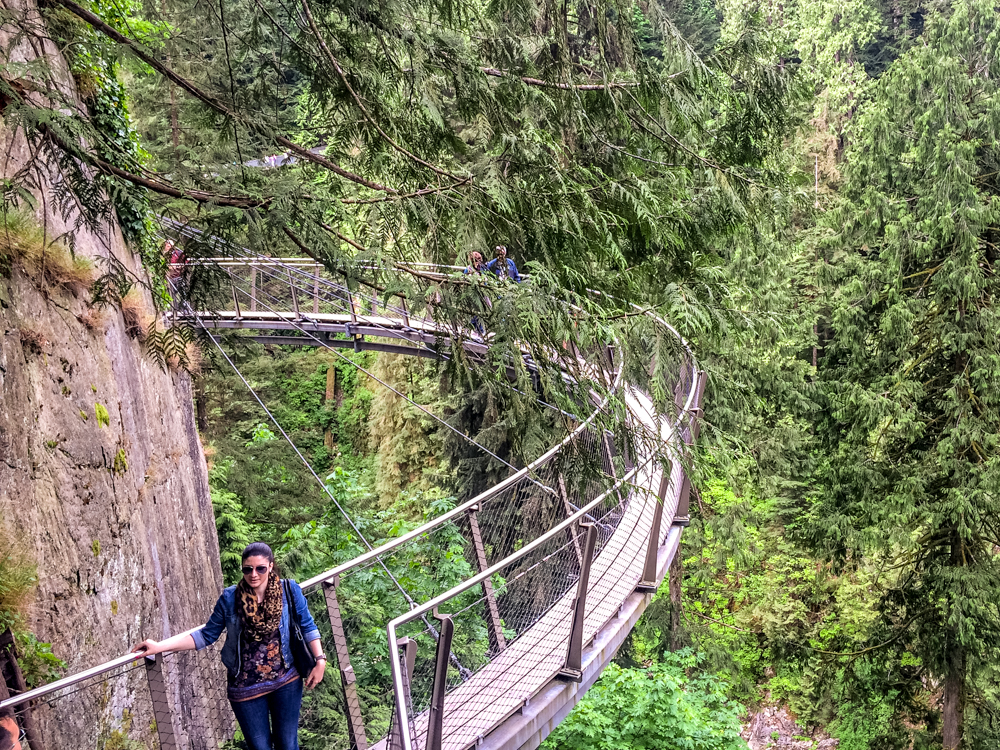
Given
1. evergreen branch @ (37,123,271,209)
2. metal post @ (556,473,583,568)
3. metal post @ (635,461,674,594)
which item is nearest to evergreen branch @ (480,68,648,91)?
evergreen branch @ (37,123,271,209)

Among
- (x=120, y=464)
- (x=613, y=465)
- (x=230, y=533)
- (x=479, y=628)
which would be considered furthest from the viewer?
(x=230, y=533)

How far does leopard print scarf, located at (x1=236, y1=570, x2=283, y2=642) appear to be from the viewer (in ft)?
11.8

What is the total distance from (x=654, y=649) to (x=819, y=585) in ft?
14.7

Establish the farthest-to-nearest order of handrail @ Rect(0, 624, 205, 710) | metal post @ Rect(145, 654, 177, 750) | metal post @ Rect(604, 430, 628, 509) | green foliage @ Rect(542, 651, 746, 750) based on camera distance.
→ green foliage @ Rect(542, 651, 746, 750)
metal post @ Rect(604, 430, 628, 509)
metal post @ Rect(145, 654, 177, 750)
handrail @ Rect(0, 624, 205, 710)

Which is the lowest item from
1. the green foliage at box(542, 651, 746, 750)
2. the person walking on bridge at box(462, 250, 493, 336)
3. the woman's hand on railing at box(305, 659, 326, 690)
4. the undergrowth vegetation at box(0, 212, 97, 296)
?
the green foliage at box(542, 651, 746, 750)

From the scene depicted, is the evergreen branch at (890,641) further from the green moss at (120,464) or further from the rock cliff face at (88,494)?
the green moss at (120,464)

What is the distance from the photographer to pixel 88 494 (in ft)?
22.7

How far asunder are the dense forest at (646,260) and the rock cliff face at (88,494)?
536 mm

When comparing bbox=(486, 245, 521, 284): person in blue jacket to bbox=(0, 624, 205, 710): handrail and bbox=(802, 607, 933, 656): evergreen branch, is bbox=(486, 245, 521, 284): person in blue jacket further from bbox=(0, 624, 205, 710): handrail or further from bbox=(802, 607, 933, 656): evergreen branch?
bbox=(802, 607, 933, 656): evergreen branch

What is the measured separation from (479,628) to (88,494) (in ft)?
11.1

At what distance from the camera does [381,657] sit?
19.1 ft

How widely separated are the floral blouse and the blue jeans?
0.15ft

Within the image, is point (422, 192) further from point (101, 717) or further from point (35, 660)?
point (101, 717)

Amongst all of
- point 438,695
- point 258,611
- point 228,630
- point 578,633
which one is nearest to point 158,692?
point 228,630
